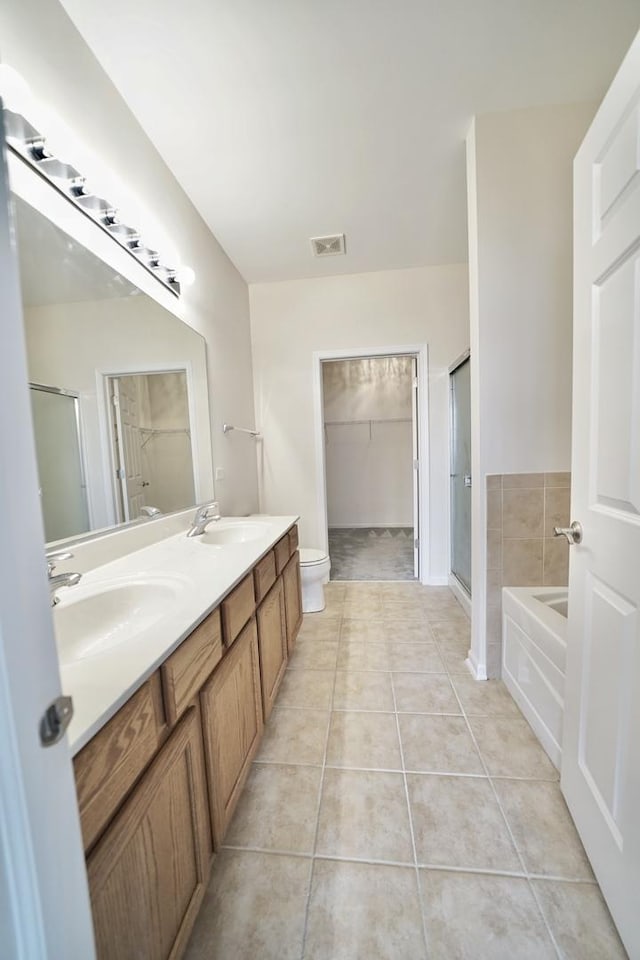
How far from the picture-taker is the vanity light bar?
3.21 ft

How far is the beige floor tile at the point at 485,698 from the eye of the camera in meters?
1.55

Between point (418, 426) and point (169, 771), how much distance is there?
2.67 metres

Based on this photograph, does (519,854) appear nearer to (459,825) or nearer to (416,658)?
(459,825)

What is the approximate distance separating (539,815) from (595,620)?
2.33 ft

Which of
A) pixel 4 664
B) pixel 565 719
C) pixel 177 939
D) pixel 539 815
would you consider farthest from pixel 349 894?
pixel 4 664

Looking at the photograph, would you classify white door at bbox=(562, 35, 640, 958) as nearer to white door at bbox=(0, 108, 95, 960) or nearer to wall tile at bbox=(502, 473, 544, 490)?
wall tile at bbox=(502, 473, 544, 490)

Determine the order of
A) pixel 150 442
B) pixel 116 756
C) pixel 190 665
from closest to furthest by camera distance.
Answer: pixel 116 756
pixel 190 665
pixel 150 442

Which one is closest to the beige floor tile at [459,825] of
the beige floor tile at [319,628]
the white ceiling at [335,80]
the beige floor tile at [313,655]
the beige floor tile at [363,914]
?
the beige floor tile at [363,914]

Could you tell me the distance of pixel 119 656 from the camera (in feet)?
2.23

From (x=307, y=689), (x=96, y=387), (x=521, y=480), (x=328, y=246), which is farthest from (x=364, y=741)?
(x=328, y=246)

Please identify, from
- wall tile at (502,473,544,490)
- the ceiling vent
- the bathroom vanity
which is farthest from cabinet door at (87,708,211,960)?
the ceiling vent

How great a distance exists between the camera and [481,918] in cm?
87

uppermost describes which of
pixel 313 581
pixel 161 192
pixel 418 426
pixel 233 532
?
pixel 161 192

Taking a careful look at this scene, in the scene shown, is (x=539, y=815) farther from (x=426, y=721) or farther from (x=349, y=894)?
(x=349, y=894)
